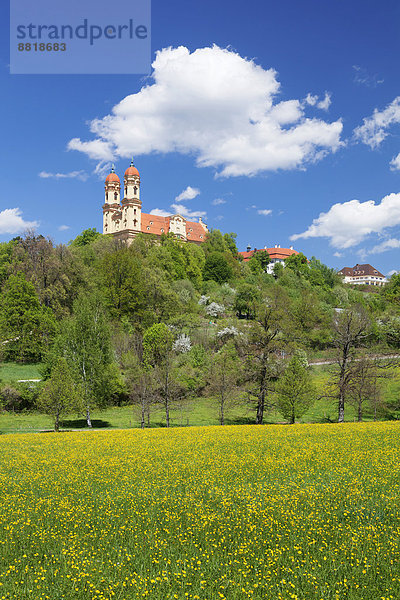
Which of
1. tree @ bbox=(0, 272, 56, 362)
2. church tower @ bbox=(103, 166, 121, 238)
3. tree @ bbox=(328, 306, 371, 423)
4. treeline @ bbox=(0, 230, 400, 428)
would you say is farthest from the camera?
church tower @ bbox=(103, 166, 121, 238)

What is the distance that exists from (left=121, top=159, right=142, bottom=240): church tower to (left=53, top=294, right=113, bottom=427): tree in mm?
80100

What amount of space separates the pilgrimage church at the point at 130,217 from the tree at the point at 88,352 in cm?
7357

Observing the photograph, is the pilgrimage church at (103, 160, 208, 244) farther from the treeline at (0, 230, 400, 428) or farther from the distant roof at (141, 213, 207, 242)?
the treeline at (0, 230, 400, 428)

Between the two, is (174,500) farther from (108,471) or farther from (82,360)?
(82,360)

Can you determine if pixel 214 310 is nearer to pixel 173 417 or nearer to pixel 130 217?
pixel 173 417

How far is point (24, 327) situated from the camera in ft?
205

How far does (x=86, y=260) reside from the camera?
3280 inches

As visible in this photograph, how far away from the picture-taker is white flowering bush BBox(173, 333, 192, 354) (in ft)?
221

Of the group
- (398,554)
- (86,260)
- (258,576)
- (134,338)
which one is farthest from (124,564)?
(86,260)

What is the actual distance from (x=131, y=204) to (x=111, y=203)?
42.0 feet

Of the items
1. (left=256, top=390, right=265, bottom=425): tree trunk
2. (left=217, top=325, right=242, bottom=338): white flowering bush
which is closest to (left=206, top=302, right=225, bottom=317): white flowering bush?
(left=217, top=325, right=242, bottom=338): white flowering bush

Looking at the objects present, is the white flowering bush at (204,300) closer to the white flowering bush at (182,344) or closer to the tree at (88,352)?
the white flowering bush at (182,344)

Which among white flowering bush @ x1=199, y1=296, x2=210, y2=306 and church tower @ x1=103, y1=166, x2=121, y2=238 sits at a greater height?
church tower @ x1=103, y1=166, x2=121, y2=238

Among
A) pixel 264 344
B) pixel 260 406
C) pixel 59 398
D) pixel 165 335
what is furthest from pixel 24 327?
pixel 264 344
